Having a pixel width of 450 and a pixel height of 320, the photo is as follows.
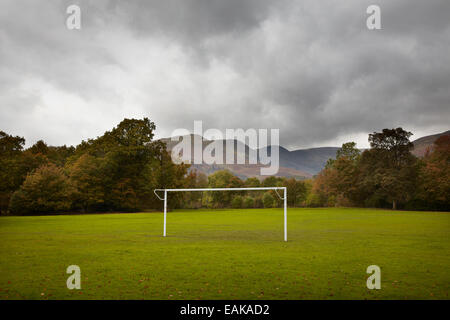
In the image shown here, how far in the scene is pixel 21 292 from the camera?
791 centimetres

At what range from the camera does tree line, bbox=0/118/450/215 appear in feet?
159

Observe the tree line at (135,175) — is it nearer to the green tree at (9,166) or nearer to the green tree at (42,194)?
the green tree at (42,194)

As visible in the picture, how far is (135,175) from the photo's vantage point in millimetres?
59219

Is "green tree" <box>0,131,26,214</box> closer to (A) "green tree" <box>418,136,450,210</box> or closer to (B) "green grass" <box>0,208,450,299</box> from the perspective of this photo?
(B) "green grass" <box>0,208,450,299</box>

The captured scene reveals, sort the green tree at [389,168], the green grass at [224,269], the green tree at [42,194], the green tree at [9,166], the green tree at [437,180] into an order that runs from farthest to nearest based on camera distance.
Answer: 1. the green tree at [389,168]
2. the green tree at [437,180]
3. the green tree at [42,194]
4. the green tree at [9,166]
5. the green grass at [224,269]

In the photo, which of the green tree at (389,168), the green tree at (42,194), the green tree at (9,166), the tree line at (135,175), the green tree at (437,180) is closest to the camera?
the green tree at (9,166)

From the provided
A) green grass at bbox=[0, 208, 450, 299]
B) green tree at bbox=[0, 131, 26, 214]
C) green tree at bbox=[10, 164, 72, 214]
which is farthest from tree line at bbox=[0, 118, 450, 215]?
green grass at bbox=[0, 208, 450, 299]

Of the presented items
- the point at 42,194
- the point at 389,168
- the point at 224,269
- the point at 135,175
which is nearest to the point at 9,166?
the point at 42,194

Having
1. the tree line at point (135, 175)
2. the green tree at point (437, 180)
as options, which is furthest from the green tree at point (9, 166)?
the green tree at point (437, 180)

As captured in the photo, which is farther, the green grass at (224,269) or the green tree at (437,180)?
the green tree at (437,180)

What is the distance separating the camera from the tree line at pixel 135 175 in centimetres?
4853

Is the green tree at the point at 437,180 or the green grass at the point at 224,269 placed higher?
the green tree at the point at 437,180

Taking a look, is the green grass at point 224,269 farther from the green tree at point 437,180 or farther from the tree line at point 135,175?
the green tree at point 437,180

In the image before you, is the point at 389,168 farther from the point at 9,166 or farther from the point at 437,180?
the point at 9,166
